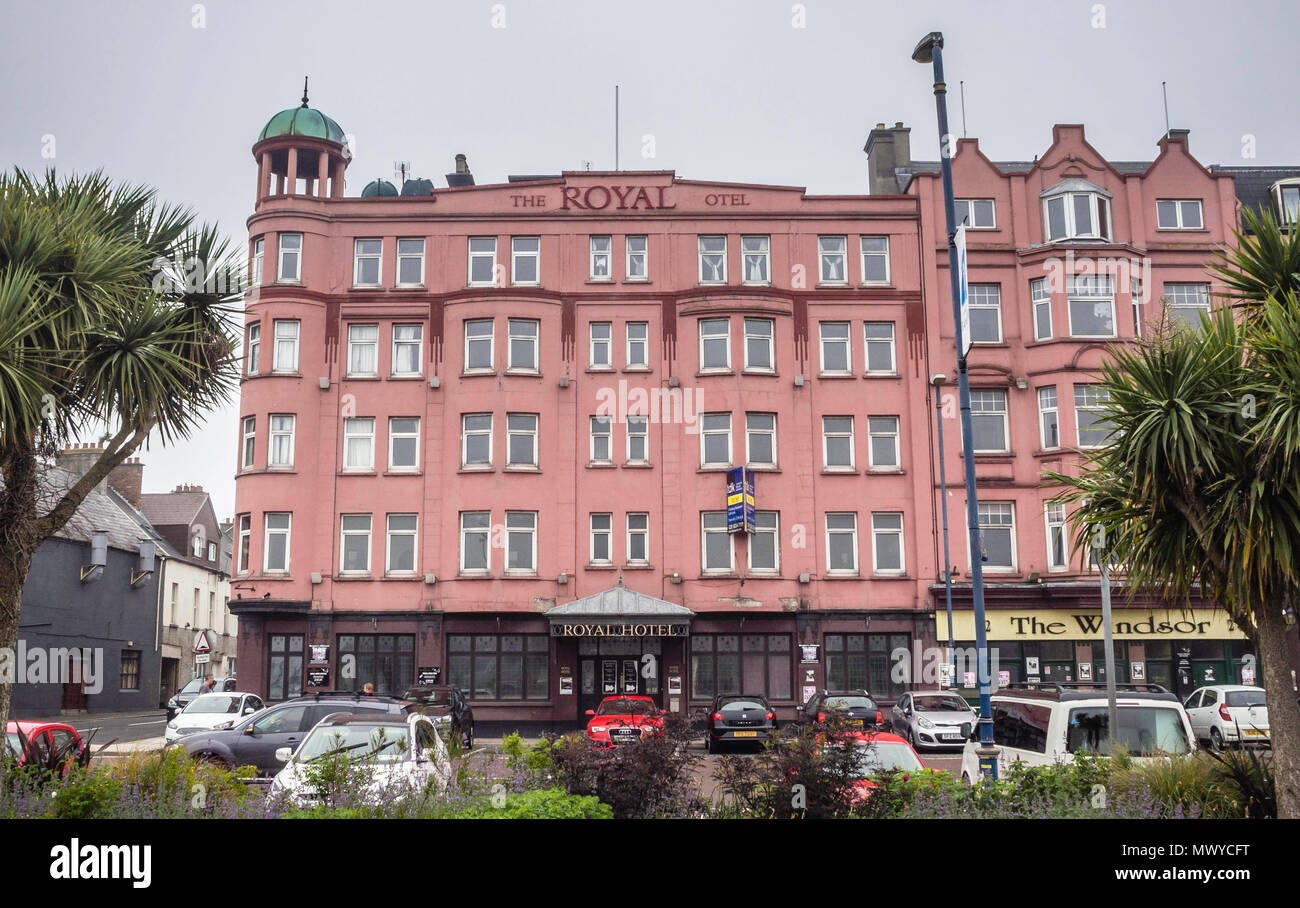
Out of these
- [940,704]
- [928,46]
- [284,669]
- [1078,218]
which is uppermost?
[1078,218]

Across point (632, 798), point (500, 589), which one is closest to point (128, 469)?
point (500, 589)

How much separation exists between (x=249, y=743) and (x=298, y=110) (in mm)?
25784

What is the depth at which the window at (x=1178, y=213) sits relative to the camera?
37406 mm

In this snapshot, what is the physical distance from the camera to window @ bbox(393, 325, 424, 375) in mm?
36562

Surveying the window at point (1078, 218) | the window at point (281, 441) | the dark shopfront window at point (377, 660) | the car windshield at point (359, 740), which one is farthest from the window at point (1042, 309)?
the car windshield at point (359, 740)

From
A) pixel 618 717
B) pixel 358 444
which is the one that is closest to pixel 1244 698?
pixel 618 717

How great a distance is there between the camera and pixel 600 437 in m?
36.1

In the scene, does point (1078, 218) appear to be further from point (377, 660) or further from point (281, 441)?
point (281, 441)

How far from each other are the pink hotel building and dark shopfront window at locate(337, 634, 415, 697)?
0.10 meters

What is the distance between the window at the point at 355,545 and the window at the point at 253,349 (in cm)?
586

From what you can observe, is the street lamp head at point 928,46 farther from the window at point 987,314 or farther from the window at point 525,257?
the window at point 525,257

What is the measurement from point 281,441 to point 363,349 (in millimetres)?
4002
